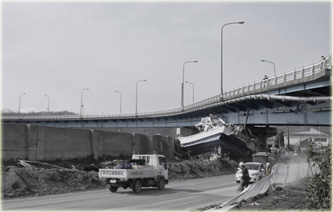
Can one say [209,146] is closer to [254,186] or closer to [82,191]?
[82,191]

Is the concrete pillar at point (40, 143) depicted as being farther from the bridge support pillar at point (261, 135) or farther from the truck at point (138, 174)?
the bridge support pillar at point (261, 135)

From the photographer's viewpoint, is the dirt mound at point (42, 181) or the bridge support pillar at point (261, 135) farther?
the bridge support pillar at point (261, 135)

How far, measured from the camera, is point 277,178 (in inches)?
956

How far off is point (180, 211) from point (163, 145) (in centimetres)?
3350

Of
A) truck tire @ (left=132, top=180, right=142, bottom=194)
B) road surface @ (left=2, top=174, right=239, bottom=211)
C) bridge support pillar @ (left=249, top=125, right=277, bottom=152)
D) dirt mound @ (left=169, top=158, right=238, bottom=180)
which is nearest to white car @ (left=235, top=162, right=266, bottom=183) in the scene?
road surface @ (left=2, top=174, right=239, bottom=211)

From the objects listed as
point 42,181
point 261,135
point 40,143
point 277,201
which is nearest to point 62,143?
point 40,143

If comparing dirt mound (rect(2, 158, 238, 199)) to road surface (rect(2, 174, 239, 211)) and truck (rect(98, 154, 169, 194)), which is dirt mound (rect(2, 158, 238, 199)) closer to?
road surface (rect(2, 174, 239, 211))

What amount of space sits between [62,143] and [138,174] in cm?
1173

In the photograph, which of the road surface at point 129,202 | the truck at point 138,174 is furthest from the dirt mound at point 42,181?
the truck at point 138,174

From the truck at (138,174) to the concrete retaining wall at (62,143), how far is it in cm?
839

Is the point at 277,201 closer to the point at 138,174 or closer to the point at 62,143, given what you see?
the point at 138,174

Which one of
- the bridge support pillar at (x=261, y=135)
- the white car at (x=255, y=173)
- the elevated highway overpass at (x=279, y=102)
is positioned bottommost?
the white car at (x=255, y=173)

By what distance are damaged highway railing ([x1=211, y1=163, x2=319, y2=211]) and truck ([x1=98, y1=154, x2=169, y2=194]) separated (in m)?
6.47

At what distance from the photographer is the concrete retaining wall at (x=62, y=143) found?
28.3m
